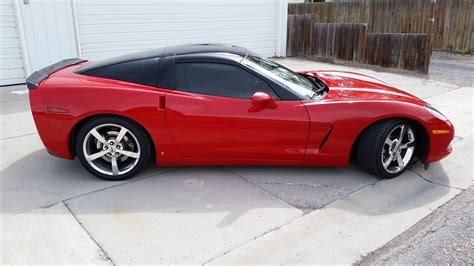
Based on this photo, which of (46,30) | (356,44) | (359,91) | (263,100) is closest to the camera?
(263,100)

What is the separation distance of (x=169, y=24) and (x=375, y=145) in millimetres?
7203

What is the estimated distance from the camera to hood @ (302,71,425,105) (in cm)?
391

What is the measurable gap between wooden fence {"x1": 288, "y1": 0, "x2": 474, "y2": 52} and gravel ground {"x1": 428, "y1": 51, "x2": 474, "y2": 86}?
56cm

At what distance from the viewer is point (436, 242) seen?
304cm

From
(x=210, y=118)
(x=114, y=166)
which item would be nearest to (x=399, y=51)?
(x=210, y=118)

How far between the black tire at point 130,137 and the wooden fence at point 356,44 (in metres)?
8.23

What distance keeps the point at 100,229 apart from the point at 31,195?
986 mm

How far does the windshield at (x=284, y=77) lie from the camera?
3906 millimetres

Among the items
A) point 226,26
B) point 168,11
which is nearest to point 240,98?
point 168,11

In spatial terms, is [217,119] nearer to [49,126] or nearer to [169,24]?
[49,126]

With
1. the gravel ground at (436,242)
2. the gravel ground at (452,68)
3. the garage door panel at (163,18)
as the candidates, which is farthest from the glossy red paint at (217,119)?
the gravel ground at (452,68)

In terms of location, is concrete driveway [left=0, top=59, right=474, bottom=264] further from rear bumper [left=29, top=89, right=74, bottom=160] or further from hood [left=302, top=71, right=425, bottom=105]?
hood [left=302, top=71, right=425, bottom=105]

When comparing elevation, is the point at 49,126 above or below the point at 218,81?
below

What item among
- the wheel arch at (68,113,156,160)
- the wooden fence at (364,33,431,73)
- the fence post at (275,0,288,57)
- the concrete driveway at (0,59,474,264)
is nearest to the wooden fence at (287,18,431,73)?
the wooden fence at (364,33,431,73)
